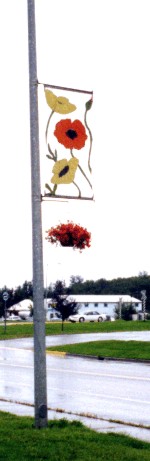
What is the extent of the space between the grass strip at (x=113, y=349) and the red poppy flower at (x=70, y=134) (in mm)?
19147

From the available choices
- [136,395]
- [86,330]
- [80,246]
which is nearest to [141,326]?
[86,330]

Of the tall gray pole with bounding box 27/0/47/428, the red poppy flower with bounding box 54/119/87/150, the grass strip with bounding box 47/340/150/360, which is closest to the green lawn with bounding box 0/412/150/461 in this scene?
the tall gray pole with bounding box 27/0/47/428

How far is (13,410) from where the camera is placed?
14.8 m

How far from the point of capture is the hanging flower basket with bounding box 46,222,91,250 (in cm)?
2647

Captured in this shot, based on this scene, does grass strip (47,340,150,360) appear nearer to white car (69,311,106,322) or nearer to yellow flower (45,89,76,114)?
yellow flower (45,89,76,114)

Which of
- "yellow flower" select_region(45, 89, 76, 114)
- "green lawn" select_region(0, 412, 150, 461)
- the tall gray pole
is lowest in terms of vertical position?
"green lawn" select_region(0, 412, 150, 461)

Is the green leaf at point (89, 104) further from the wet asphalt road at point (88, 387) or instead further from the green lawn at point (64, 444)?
the wet asphalt road at point (88, 387)

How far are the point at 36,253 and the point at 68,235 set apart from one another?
52.5 feet

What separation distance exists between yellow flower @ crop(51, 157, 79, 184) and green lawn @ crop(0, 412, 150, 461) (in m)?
3.05

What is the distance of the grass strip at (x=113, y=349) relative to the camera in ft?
100

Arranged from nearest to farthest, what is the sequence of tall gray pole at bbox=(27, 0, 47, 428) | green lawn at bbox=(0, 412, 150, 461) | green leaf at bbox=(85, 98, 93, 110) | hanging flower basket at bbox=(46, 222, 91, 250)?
green lawn at bbox=(0, 412, 150, 461), tall gray pole at bbox=(27, 0, 47, 428), green leaf at bbox=(85, 98, 93, 110), hanging flower basket at bbox=(46, 222, 91, 250)

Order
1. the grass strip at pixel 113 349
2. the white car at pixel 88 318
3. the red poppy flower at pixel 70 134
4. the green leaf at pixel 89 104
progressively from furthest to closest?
the white car at pixel 88 318, the grass strip at pixel 113 349, the green leaf at pixel 89 104, the red poppy flower at pixel 70 134

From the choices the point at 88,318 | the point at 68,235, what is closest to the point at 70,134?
the point at 68,235

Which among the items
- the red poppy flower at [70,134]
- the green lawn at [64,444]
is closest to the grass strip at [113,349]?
the green lawn at [64,444]
